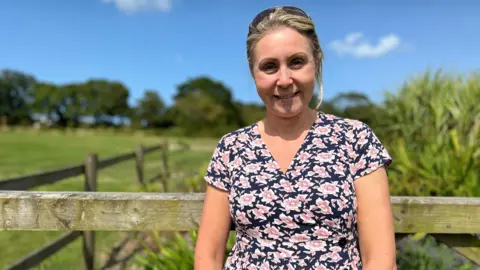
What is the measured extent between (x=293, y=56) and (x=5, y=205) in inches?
53.0

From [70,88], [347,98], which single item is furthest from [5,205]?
[70,88]

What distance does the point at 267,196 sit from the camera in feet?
4.91

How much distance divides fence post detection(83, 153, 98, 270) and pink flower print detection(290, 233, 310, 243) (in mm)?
3191

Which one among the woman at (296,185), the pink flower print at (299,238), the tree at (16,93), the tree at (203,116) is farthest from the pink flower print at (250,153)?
the tree at (16,93)

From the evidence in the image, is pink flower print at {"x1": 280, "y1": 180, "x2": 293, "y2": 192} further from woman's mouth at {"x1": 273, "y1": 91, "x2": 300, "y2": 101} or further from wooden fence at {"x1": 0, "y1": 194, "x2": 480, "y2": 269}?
wooden fence at {"x1": 0, "y1": 194, "x2": 480, "y2": 269}

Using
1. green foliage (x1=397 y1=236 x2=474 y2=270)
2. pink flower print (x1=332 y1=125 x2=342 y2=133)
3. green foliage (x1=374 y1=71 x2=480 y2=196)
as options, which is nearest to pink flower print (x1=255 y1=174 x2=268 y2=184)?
pink flower print (x1=332 y1=125 x2=342 y2=133)

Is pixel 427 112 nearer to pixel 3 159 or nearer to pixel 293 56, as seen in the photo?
pixel 293 56

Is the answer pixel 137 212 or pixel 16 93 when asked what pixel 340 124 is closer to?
pixel 137 212

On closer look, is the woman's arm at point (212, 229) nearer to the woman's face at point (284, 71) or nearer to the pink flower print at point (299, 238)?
the pink flower print at point (299, 238)

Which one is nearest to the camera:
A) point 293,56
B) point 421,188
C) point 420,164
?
point 293,56

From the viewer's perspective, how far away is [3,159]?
15336 mm

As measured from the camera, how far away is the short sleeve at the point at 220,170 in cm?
161

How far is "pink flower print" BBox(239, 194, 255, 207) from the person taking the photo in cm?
151

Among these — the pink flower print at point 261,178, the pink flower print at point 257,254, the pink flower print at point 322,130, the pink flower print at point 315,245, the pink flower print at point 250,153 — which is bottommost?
the pink flower print at point 257,254
